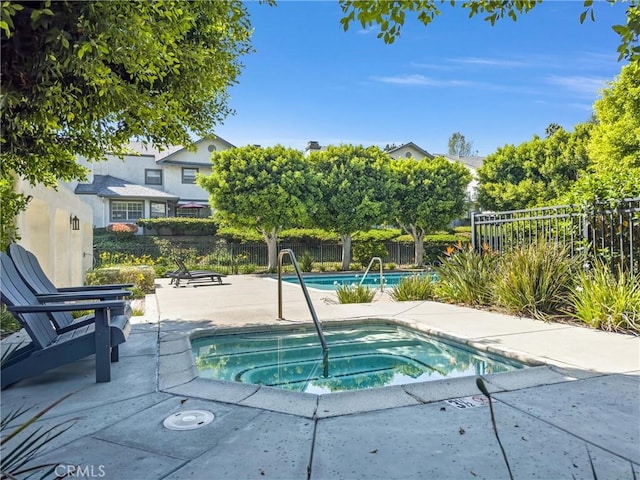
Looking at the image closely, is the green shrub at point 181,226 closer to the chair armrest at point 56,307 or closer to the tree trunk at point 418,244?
the tree trunk at point 418,244

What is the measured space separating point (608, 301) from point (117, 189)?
29.2 meters

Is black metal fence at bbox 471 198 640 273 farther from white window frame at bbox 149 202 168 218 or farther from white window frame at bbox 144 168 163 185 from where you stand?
white window frame at bbox 144 168 163 185

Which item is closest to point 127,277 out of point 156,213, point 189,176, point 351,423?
point 351,423

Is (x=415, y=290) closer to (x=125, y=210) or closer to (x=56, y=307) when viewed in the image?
(x=56, y=307)

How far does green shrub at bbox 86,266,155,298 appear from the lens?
11.8 metres

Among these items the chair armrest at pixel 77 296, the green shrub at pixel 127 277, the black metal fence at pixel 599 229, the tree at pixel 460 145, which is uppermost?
the tree at pixel 460 145

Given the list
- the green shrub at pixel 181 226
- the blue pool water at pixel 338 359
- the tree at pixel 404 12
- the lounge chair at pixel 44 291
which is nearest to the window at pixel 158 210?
the green shrub at pixel 181 226

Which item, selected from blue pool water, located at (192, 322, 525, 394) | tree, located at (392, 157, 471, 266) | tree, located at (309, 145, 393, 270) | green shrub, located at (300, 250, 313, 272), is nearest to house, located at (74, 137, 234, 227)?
green shrub, located at (300, 250, 313, 272)

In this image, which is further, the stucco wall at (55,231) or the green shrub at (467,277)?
the stucco wall at (55,231)

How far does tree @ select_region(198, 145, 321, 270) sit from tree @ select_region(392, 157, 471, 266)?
5.27 metres

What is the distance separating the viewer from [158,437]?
256 cm

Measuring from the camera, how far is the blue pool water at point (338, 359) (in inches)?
173

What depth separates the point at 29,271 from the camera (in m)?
4.56

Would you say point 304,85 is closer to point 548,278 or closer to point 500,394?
point 548,278
